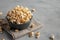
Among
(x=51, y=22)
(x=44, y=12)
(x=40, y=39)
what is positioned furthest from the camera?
(x=44, y=12)

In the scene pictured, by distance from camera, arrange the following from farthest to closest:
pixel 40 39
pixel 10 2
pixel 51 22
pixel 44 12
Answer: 1. pixel 10 2
2. pixel 44 12
3. pixel 51 22
4. pixel 40 39

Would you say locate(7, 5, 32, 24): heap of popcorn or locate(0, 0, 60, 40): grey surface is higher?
locate(7, 5, 32, 24): heap of popcorn

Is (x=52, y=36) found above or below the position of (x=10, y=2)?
below

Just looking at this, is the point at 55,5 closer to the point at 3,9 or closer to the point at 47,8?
the point at 47,8

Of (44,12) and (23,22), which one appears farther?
(44,12)

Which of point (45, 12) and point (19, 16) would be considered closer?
point (19, 16)

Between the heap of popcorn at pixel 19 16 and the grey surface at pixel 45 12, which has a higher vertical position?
the heap of popcorn at pixel 19 16

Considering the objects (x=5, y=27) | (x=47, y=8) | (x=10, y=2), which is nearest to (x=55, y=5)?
(x=47, y=8)
